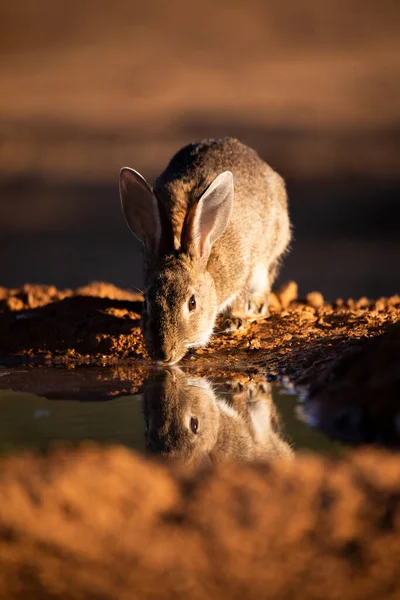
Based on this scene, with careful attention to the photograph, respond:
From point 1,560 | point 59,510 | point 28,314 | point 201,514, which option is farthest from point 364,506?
point 28,314

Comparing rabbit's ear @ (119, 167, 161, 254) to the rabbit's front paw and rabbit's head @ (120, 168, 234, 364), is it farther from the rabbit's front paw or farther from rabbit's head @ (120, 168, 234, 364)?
the rabbit's front paw

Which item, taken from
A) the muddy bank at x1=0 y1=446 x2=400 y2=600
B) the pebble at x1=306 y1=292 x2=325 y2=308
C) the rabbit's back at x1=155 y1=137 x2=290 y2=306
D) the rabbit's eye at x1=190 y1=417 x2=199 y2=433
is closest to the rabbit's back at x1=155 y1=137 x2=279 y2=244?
the rabbit's back at x1=155 y1=137 x2=290 y2=306

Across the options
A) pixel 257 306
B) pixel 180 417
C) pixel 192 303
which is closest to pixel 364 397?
pixel 180 417

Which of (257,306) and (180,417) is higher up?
(257,306)

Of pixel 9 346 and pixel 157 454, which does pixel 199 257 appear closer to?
pixel 9 346

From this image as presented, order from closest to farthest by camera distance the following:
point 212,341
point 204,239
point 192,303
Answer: point 192,303 → point 204,239 → point 212,341

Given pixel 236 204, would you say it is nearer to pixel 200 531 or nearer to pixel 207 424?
pixel 207 424

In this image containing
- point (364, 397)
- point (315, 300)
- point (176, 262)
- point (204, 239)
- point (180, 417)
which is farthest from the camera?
point (315, 300)
